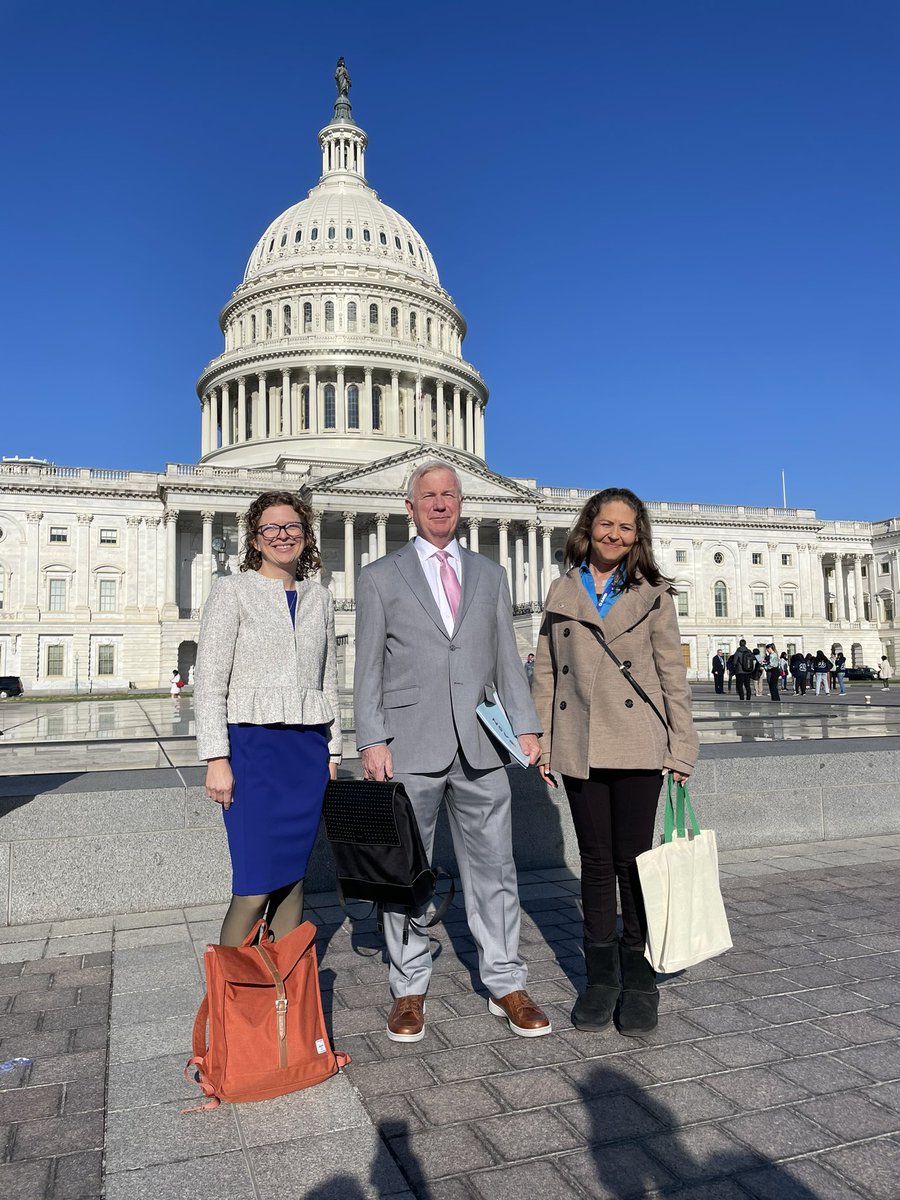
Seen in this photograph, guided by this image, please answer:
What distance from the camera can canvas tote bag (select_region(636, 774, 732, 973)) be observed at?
4.16 meters

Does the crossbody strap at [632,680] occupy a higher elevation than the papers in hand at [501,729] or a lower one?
higher

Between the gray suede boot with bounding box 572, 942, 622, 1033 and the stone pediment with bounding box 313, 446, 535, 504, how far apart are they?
5501cm

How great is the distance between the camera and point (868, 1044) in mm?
4031

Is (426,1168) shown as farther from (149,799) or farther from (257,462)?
(257,462)

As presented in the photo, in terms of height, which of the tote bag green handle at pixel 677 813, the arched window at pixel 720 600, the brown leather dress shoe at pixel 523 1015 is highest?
the arched window at pixel 720 600

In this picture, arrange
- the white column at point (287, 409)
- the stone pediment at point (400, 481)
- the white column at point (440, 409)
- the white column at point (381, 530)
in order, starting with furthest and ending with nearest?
the white column at point (440, 409)
the white column at point (287, 409)
the white column at point (381, 530)
the stone pediment at point (400, 481)

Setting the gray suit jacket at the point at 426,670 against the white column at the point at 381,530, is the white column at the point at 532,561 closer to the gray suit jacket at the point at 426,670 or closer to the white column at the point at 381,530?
the white column at the point at 381,530

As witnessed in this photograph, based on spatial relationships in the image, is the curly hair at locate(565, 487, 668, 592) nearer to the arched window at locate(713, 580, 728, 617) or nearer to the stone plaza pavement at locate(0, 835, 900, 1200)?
the stone plaza pavement at locate(0, 835, 900, 1200)

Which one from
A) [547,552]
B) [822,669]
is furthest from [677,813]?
[547,552]

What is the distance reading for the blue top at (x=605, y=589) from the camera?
4.64 metres

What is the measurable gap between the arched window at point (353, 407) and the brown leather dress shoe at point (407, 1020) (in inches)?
2770

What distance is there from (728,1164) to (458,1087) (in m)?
1.09

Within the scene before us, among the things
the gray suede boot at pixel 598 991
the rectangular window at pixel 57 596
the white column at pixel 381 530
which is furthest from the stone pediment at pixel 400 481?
the gray suede boot at pixel 598 991

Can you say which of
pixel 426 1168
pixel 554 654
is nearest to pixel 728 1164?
pixel 426 1168
